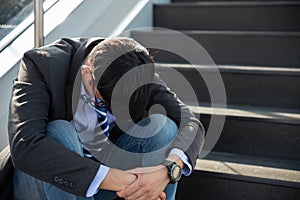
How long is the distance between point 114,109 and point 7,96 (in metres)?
0.47

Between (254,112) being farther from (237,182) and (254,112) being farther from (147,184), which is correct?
(147,184)

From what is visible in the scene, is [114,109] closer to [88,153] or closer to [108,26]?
[88,153]

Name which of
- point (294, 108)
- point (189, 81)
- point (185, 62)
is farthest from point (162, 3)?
point (294, 108)

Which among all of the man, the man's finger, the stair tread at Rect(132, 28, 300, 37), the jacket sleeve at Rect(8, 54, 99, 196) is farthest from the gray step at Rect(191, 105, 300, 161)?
the jacket sleeve at Rect(8, 54, 99, 196)

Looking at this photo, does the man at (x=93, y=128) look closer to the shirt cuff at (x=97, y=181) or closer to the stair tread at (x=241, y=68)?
the shirt cuff at (x=97, y=181)

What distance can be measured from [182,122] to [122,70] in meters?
0.39

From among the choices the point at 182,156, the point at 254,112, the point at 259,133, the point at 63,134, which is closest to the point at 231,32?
the point at 254,112

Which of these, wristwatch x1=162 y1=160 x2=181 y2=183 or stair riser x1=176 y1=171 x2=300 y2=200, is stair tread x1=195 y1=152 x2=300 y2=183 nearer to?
stair riser x1=176 y1=171 x2=300 y2=200

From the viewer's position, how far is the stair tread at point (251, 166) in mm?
1375

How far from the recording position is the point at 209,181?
1428 mm

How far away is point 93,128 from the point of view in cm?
125

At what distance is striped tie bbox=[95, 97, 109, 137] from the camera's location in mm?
1143

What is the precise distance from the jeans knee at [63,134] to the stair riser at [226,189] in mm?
529

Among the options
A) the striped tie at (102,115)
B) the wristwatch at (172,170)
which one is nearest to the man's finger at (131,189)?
the wristwatch at (172,170)
